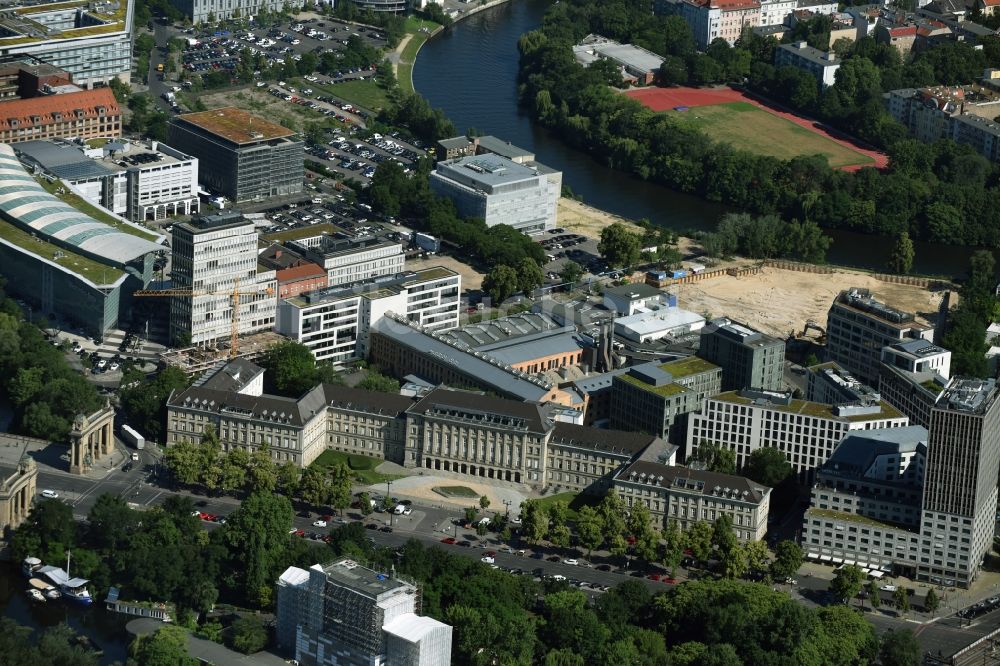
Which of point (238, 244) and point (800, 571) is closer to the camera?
point (800, 571)

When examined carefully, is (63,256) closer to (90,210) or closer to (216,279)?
(90,210)

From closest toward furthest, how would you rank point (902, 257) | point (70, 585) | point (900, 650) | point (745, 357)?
point (900, 650), point (70, 585), point (745, 357), point (902, 257)

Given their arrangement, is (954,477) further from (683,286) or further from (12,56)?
(12,56)

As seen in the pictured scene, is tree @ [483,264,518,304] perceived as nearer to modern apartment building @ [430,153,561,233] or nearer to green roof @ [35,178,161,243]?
modern apartment building @ [430,153,561,233]

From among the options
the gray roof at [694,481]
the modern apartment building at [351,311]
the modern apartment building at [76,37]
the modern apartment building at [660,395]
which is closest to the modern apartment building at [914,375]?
the modern apartment building at [660,395]

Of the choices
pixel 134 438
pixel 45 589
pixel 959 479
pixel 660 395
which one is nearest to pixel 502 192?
pixel 660 395

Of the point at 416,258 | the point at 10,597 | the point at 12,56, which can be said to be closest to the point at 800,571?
the point at 10,597

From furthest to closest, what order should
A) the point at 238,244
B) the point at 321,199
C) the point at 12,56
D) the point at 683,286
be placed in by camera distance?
the point at 12,56 → the point at 321,199 → the point at 683,286 → the point at 238,244
